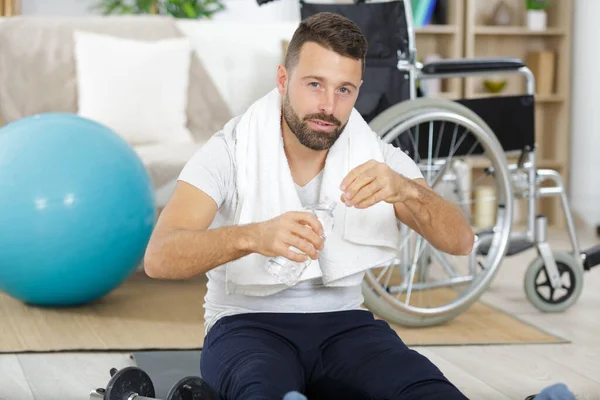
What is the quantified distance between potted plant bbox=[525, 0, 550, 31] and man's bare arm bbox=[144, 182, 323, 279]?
3.72 m

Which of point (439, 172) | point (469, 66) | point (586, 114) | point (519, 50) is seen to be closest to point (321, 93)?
point (439, 172)

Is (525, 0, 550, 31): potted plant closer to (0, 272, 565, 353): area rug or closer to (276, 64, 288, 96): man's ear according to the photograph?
(0, 272, 565, 353): area rug

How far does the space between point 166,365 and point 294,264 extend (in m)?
0.79

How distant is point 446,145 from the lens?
289 cm

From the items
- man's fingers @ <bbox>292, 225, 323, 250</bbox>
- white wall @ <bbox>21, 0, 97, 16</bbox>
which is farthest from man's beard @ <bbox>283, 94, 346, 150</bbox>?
white wall @ <bbox>21, 0, 97, 16</bbox>

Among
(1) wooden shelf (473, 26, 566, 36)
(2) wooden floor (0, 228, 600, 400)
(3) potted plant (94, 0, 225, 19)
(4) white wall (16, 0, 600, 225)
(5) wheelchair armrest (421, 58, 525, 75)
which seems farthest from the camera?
(1) wooden shelf (473, 26, 566, 36)

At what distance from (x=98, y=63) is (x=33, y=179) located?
119 centimetres

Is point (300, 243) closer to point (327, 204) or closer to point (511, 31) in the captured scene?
point (327, 204)

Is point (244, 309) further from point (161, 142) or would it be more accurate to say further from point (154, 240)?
point (161, 142)

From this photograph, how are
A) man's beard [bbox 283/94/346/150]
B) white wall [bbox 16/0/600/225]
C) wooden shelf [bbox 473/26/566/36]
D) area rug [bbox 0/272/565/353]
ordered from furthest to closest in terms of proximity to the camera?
wooden shelf [bbox 473/26/566/36]
white wall [bbox 16/0/600/225]
area rug [bbox 0/272/565/353]
man's beard [bbox 283/94/346/150]

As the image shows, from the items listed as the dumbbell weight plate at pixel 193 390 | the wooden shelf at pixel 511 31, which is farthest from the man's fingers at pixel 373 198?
the wooden shelf at pixel 511 31

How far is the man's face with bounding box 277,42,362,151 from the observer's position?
1.69m

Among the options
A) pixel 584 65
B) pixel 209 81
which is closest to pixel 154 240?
pixel 209 81

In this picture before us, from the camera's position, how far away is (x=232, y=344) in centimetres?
167
